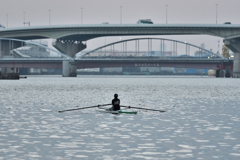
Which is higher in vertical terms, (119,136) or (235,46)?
(235,46)

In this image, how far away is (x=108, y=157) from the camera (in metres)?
24.2

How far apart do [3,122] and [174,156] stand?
1727cm

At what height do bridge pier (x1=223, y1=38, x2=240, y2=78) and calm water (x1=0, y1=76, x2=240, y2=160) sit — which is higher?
bridge pier (x1=223, y1=38, x2=240, y2=78)

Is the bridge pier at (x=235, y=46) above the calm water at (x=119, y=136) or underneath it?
above

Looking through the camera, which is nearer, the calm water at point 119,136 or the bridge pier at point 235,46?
the calm water at point 119,136

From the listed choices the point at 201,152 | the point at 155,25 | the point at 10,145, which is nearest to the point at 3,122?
the point at 10,145

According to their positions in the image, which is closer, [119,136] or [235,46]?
[119,136]

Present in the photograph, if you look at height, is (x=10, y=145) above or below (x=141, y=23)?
below

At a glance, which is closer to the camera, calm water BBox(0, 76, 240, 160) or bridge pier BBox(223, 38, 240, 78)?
calm water BBox(0, 76, 240, 160)

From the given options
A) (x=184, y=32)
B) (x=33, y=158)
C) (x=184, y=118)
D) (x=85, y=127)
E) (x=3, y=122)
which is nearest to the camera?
(x=33, y=158)

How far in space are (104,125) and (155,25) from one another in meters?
157

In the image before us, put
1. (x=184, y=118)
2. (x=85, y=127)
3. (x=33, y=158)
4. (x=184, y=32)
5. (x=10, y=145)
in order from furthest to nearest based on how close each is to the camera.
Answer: (x=184, y=32)
(x=184, y=118)
(x=85, y=127)
(x=10, y=145)
(x=33, y=158)

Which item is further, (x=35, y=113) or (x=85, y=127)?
(x=35, y=113)

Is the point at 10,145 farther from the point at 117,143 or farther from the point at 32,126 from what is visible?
the point at 32,126
